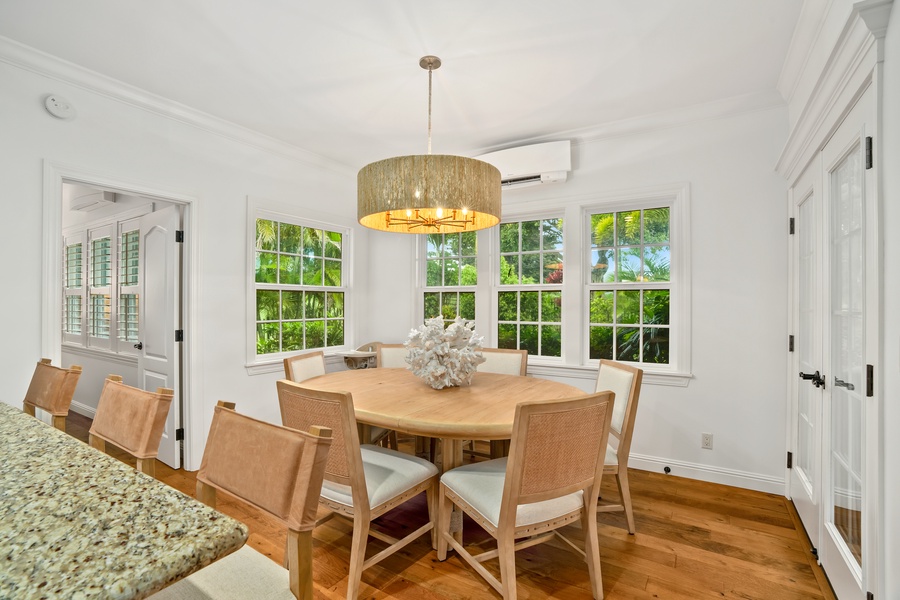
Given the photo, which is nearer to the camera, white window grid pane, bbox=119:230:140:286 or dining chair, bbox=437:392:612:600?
dining chair, bbox=437:392:612:600

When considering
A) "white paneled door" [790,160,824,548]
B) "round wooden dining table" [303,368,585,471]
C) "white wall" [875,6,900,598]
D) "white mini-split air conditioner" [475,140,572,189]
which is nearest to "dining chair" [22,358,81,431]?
"round wooden dining table" [303,368,585,471]

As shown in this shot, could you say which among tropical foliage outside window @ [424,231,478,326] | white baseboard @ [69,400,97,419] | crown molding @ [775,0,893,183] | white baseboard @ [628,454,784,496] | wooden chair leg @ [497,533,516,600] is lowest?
white baseboard @ [628,454,784,496]

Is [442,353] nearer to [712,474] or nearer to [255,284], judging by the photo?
[255,284]

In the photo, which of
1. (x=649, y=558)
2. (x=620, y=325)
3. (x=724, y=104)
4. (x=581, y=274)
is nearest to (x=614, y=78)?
(x=724, y=104)

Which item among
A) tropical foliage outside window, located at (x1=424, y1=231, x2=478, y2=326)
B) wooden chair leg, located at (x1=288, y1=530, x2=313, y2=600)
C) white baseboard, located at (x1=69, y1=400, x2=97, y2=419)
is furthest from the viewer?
white baseboard, located at (x1=69, y1=400, x2=97, y2=419)

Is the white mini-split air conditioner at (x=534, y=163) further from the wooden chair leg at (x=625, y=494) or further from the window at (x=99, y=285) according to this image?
A: the window at (x=99, y=285)

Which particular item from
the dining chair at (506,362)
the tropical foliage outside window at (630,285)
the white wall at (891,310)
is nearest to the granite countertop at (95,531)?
the white wall at (891,310)

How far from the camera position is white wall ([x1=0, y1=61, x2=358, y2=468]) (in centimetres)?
236

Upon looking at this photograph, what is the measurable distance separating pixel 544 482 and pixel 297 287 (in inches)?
118

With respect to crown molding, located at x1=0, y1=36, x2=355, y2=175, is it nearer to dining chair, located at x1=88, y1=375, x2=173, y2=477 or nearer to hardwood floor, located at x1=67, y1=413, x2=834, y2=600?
dining chair, located at x1=88, y1=375, x2=173, y2=477

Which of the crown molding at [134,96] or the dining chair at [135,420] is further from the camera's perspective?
the crown molding at [134,96]

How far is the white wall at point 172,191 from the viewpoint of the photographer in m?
2.36

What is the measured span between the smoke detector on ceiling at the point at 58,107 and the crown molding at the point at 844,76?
367 centimetres

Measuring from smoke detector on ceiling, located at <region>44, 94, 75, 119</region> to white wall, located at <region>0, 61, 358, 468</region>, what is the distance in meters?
0.04
